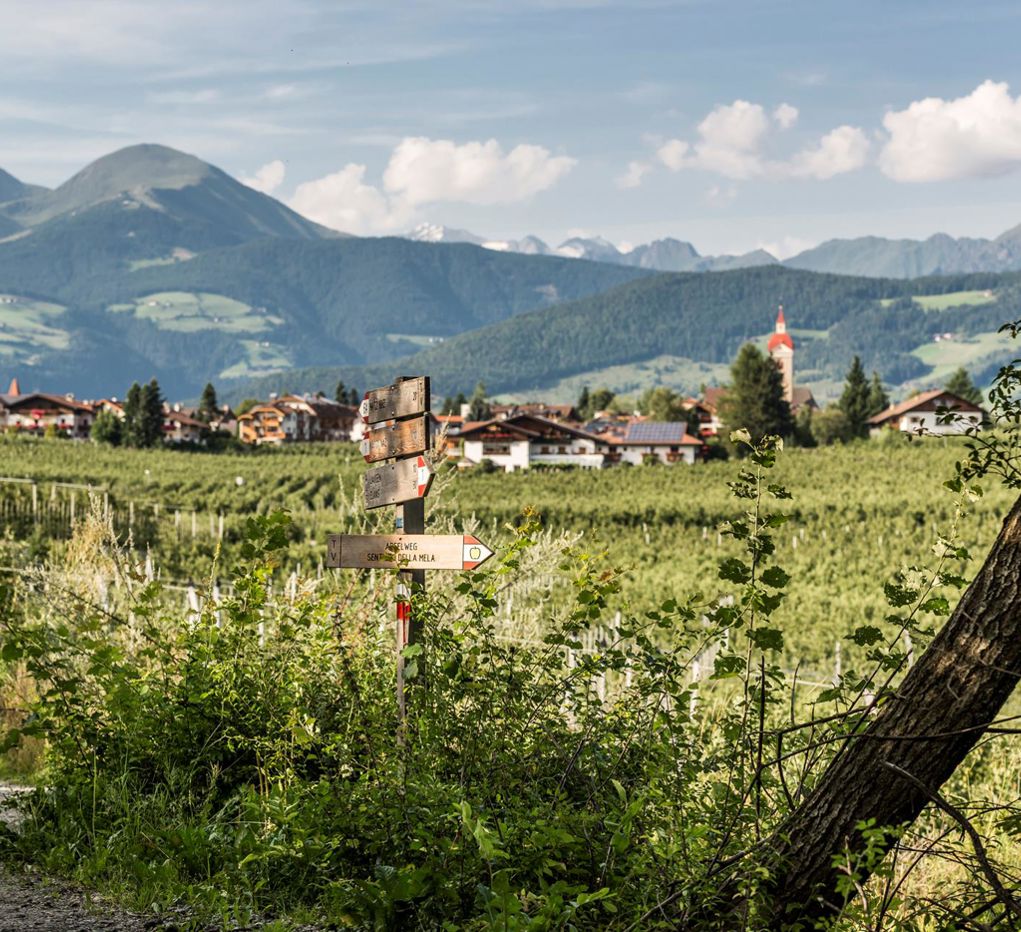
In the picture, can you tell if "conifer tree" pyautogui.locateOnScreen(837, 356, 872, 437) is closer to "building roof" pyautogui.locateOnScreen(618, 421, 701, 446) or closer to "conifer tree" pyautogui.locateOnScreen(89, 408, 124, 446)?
"building roof" pyautogui.locateOnScreen(618, 421, 701, 446)

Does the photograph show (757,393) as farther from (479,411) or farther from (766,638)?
(766,638)

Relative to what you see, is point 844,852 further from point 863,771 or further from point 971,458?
point 971,458

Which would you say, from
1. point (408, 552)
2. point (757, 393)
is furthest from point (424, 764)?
point (757, 393)

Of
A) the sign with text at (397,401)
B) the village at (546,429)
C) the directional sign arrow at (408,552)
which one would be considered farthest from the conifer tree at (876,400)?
the directional sign arrow at (408,552)

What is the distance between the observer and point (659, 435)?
95938mm

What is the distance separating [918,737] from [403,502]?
317 centimetres

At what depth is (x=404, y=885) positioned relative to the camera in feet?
12.7

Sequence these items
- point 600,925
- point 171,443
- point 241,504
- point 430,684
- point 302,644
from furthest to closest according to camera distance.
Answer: point 171,443, point 241,504, point 302,644, point 430,684, point 600,925

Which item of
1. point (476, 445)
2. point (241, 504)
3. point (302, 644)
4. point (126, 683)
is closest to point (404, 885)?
point (302, 644)

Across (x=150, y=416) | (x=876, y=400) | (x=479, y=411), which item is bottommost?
(x=150, y=416)

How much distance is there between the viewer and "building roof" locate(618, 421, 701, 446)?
93.9 metres

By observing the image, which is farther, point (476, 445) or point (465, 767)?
point (476, 445)

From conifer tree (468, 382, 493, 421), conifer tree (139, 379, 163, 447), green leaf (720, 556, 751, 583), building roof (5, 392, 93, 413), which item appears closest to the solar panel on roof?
conifer tree (468, 382, 493, 421)

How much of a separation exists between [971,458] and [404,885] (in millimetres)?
2121
